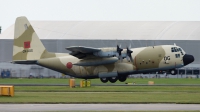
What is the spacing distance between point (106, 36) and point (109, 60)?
2332 inches

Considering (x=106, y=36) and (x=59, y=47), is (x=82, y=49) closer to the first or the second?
(x=59, y=47)

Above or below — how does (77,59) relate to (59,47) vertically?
below

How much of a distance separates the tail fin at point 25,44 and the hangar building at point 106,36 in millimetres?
45320

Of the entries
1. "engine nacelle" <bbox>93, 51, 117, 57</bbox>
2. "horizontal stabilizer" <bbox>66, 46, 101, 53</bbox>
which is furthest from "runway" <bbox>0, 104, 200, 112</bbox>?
"engine nacelle" <bbox>93, 51, 117, 57</bbox>

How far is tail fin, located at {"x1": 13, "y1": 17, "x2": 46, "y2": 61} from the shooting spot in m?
77.2

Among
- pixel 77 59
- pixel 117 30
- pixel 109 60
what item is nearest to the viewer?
pixel 109 60

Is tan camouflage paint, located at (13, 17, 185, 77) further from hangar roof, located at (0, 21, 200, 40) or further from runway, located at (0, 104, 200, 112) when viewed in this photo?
hangar roof, located at (0, 21, 200, 40)

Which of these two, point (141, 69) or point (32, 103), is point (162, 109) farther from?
point (141, 69)

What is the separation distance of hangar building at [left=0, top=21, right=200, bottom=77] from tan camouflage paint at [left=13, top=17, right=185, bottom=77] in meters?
45.5

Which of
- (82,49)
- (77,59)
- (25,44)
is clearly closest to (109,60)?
(82,49)

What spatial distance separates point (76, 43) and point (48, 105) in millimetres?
90711

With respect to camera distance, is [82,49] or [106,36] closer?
[82,49]

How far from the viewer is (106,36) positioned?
438ft

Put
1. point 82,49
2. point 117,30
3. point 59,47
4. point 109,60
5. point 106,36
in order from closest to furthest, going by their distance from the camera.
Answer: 1. point 82,49
2. point 109,60
3. point 59,47
4. point 106,36
5. point 117,30
